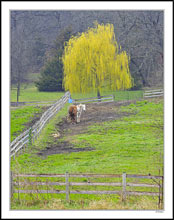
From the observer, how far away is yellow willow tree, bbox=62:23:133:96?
2612 centimetres

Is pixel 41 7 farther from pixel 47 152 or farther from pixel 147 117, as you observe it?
pixel 147 117

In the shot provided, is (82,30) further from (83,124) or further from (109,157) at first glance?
(109,157)

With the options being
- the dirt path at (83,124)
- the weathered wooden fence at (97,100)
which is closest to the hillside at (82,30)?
the weathered wooden fence at (97,100)

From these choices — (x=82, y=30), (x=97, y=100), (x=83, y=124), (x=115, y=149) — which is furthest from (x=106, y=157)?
(x=82, y=30)

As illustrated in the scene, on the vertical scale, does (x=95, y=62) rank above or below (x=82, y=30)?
below

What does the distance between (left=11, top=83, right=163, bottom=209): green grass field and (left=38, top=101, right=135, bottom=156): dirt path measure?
36cm

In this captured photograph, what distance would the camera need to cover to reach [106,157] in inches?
543

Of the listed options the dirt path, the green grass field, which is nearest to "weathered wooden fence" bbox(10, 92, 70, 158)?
the green grass field

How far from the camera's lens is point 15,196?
30.9 feet

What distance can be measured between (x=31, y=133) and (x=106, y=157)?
14.1ft

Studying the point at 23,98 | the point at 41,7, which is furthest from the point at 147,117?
the point at 41,7

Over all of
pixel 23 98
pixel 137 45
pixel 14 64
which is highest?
pixel 137 45

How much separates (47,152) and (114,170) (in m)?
3.73

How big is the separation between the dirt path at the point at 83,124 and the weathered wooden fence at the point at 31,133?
927mm
